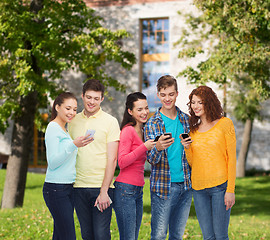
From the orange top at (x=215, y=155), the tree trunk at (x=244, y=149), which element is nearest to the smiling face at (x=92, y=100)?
the orange top at (x=215, y=155)

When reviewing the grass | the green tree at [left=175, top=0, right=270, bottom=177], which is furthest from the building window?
the green tree at [left=175, top=0, right=270, bottom=177]

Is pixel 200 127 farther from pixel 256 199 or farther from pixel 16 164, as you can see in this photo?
pixel 256 199

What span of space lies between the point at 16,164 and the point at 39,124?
1651 millimetres

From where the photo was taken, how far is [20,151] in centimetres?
1251

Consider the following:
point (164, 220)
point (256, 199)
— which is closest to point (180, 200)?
point (164, 220)

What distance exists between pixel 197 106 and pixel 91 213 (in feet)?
5.00

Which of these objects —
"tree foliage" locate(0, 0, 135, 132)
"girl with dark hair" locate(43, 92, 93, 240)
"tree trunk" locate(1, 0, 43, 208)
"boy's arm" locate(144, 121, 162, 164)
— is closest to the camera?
"girl with dark hair" locate(43, 92, 93, 240)

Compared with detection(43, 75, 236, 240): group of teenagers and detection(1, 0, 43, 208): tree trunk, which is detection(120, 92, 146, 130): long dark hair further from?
detection(1, 0, 43, 208): tree trunk

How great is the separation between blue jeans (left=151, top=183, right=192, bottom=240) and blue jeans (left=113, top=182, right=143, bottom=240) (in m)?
0.21

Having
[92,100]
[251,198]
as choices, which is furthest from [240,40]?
[251,198]

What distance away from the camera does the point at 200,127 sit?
4184 millimetres

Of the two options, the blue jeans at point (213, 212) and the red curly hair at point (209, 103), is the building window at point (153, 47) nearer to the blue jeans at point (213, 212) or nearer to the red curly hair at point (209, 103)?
the red curly hair at point (209, 103)

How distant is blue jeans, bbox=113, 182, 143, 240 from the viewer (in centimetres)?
402

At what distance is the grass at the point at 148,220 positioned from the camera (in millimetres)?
8250
